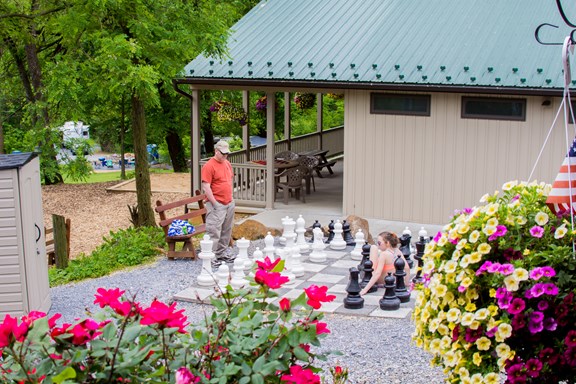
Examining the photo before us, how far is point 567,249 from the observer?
→ 4.76m

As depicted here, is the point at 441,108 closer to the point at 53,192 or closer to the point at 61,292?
the point at 61,292

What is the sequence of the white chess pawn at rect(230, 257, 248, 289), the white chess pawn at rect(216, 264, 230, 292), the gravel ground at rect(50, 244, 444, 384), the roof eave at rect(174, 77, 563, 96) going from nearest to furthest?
the gravel ground at rect(50, 244, 444, 384) < the white chess pawn at rect(216, 264, 230, 292) < the white chess pawn at rect(230, 257, 248, 289) < the roof eave at rect(174, 77, 563, 96)

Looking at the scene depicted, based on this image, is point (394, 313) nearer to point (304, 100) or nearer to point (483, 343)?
point (483, 343)

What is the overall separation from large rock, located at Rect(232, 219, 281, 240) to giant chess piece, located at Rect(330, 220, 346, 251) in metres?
1.54

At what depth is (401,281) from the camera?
956 cm

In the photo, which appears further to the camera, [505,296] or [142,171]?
[142,171]

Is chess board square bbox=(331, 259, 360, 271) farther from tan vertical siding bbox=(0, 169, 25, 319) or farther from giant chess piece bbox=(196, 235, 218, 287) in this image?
tan vertical siding bbox=(0, 169, 25, 319)

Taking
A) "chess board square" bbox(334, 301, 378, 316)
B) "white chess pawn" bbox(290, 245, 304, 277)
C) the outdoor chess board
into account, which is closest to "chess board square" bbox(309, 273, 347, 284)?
the outdoor chess board

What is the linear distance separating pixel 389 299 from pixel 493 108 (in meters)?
5.43

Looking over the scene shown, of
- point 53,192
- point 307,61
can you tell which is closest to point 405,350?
point 307,61

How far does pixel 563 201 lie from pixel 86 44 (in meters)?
13.8

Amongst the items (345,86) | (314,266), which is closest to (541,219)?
(314,266)

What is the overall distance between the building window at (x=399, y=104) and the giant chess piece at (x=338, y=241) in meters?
2.71

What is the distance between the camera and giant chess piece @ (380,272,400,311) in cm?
917
